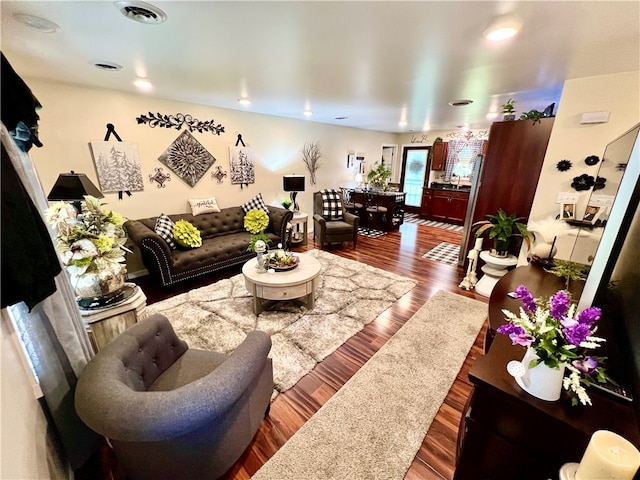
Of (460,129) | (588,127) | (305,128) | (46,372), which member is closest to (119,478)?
(46,372)

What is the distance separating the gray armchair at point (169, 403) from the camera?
90 cm

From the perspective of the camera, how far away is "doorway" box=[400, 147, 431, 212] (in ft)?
24.7

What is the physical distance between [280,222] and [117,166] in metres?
2.24

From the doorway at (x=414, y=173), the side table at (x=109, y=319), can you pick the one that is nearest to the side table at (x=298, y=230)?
the side table at (x=109, y=319)

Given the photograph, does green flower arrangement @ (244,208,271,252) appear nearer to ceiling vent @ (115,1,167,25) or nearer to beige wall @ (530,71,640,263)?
ceiling vent @ (115,1,167,25)

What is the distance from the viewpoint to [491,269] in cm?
316

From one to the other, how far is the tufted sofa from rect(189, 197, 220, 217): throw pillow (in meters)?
0.08

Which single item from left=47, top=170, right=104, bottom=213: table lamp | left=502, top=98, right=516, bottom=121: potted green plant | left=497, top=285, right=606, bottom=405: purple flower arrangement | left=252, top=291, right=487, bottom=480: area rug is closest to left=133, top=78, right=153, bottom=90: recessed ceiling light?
left=47, top=170, right=104, bottom=213: table lamp

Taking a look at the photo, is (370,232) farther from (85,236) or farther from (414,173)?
(85,236)

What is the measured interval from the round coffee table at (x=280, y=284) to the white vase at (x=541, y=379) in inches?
72.2

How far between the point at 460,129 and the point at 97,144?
291 inches

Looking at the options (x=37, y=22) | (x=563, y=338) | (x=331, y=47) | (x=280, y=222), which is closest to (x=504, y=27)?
(x=331, y=47)

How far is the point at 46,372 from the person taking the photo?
1092 millimetres

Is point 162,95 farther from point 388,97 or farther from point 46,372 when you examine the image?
point 46,372
